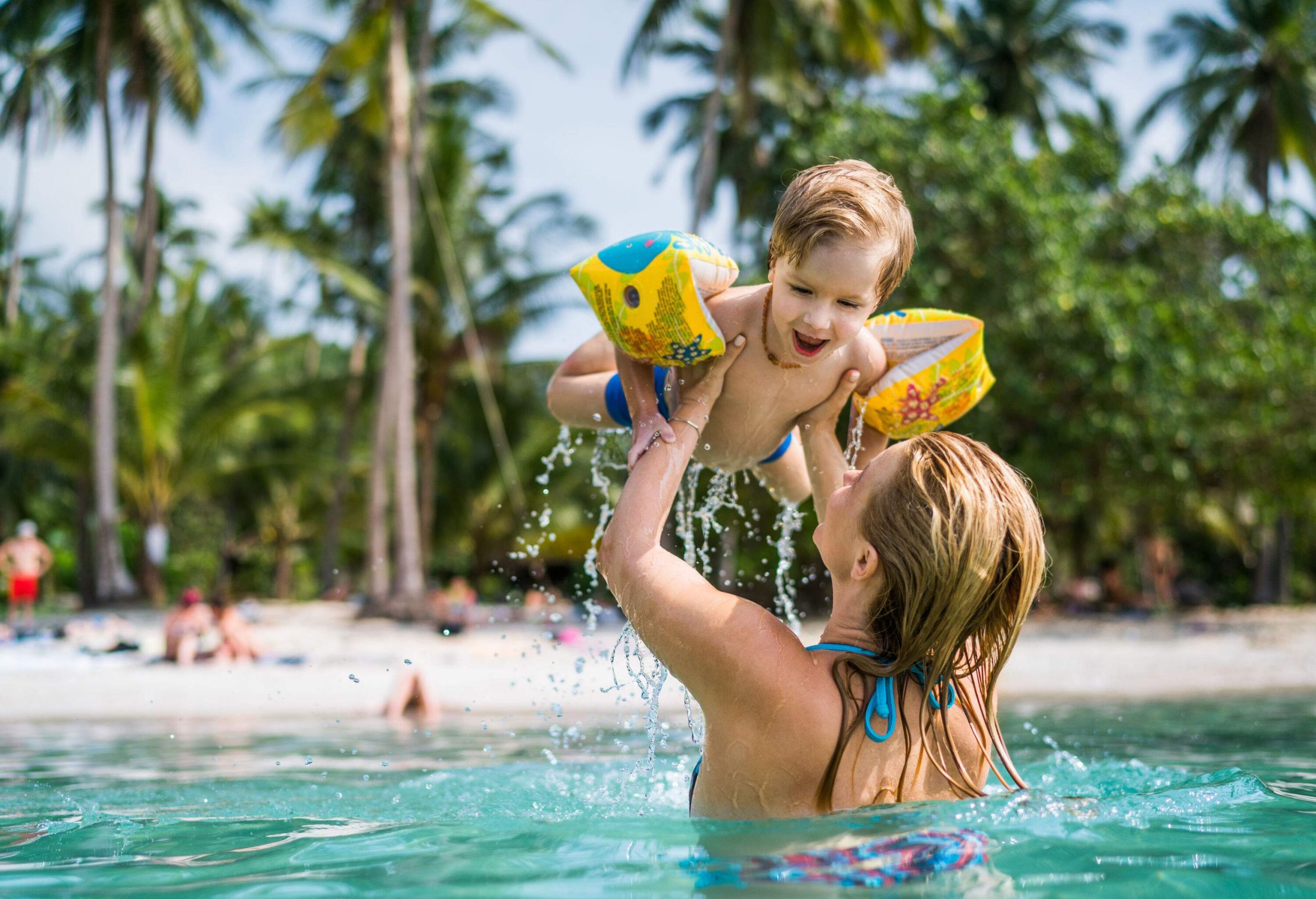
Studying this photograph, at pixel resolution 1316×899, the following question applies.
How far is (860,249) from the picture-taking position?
3.02 m

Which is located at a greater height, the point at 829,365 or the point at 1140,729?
the point at 829,365

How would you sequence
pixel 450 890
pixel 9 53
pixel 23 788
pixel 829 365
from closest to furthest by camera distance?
pixel 450 890, pixel 829 365, pixel 23 788, pixel 9 53

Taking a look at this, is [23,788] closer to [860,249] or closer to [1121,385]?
[860,249]

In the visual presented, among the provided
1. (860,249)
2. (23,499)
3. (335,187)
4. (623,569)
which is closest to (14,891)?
(623,569)

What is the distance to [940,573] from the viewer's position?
2432mm

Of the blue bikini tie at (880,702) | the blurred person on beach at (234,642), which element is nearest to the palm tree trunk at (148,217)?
the blurred person on beach at (234,642)

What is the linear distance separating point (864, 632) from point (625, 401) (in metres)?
1.46

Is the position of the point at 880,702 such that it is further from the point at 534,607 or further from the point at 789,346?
the point at 534,607

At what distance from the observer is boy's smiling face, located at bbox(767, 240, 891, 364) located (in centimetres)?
303

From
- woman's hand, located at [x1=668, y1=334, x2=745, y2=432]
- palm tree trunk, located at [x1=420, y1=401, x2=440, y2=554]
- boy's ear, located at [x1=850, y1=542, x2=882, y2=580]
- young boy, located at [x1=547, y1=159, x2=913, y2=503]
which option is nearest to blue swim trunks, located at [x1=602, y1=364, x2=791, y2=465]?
young boy, located at [x1=547, y1=159, x2=913, y2=503]

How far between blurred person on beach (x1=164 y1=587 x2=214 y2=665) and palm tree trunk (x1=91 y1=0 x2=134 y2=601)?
7984mm

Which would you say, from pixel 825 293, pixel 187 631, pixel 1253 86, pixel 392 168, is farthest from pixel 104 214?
pixel 1253 86

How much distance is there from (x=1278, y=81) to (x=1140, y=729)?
88.7 ft

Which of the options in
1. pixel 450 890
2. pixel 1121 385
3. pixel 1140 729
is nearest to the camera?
pixel 450 890
